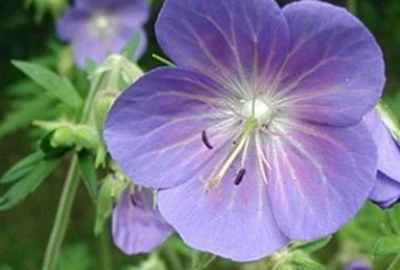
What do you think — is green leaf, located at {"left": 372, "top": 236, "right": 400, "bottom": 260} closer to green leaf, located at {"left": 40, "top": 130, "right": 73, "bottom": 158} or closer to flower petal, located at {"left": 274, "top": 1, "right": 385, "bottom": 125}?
flower petal, located at {"left": 274, "top": 1, "right": 385, "bottom": 125}

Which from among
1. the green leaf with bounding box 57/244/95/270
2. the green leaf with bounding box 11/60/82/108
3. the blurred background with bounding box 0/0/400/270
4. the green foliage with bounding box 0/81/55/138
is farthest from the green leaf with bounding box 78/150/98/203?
the blurred background with bounding box 0/0/400/270

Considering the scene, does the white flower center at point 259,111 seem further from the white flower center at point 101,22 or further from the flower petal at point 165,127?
the white flower center at point 101,22

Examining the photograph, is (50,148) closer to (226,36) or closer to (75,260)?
(226,36)

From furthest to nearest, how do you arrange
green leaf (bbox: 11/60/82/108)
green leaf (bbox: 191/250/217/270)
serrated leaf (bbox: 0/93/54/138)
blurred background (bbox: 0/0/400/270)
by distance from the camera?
1. blurred background (bbox: 0/0/400/270)
2. serrated leaf (bbox: 0/93/54/138)
3. green leaf (bbox: 11/60/82/108)
4. green leaf (bbox: 191/250/217/270)

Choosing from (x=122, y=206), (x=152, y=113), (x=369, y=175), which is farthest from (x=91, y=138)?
(x=369, y=175)

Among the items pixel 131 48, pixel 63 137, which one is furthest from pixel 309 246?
pixel 131 48

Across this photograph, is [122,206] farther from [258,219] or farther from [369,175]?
[369,175]
